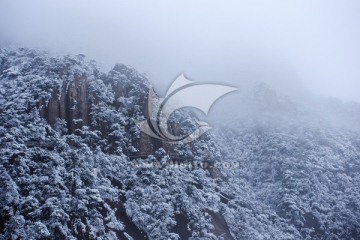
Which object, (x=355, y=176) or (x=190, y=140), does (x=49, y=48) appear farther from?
(x=355, y=176)

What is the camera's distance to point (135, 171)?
109 feet

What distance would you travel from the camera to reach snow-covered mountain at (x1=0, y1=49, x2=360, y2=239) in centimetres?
2539

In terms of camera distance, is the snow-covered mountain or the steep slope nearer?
the steep slope

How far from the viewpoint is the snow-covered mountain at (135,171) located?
25391 mm

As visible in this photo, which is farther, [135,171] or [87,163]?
[135,171]

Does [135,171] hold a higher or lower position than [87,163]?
lower

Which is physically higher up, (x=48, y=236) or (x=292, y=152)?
(x=292, y=152)

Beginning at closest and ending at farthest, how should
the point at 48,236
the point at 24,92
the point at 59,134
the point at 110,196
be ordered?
the point at 48,236 < the point at 110,196 < the point at 59,134 < the point at 24,92

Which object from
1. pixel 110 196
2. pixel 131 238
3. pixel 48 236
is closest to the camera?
pixel 48 236

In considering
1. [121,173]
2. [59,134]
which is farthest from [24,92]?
[121,173]

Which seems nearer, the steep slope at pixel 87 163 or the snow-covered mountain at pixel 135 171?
the steep slope at pixel 87 163

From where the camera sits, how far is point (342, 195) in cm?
4488

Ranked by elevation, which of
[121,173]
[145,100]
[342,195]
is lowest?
[121,173]

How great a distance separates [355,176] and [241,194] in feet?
68.2
